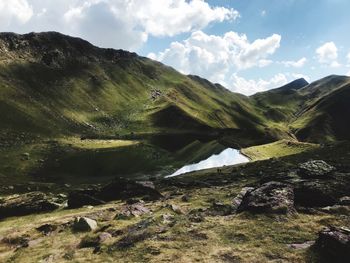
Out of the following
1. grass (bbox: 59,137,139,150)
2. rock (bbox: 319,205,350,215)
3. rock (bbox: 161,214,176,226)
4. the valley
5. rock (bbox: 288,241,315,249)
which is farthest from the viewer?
grass (bbox: 59,137,139,150)

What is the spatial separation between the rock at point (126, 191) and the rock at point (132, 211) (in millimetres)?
6455

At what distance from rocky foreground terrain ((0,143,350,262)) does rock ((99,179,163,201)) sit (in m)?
0.21

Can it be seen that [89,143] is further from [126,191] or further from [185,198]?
[185,198]

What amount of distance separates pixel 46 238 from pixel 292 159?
2094 inches

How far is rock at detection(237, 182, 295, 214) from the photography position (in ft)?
105

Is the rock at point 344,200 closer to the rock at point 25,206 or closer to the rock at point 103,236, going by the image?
the rock at point 103,236

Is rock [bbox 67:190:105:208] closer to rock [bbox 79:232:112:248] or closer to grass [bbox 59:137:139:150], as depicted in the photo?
rock [bbox 79:232:112:248]

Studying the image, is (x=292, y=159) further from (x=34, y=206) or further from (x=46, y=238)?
(x=46, y=238)

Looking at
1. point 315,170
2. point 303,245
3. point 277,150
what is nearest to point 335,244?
point 303,245

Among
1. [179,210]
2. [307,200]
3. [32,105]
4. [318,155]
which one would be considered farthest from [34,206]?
[32,105]

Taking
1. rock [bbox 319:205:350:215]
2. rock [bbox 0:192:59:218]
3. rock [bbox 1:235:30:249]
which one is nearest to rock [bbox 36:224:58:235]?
rock [bbox 1:235:30:249]

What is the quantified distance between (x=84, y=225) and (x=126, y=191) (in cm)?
1545

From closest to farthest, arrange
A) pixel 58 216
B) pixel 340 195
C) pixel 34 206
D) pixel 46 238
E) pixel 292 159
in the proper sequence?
1. pixel 46 238
2. pixel 340 195
3. pixel 58 216
4. pixel 34 206
5. pixel 292 159

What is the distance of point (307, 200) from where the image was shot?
1369 inches
